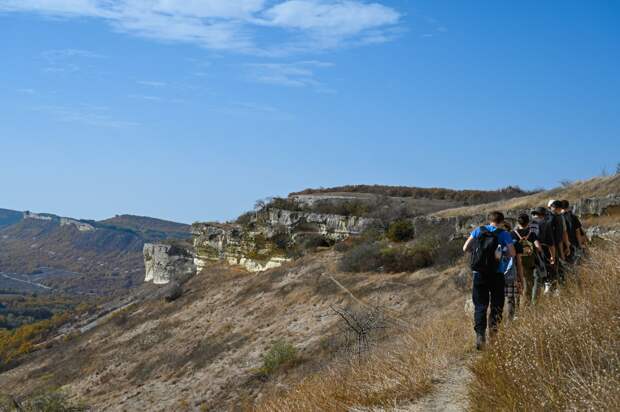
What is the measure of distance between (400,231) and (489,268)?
17.5 meters

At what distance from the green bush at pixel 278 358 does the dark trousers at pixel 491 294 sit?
840 centimetres

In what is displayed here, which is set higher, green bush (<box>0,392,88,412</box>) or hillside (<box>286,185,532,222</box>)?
hillside (<box>286,185,532,222</box>)

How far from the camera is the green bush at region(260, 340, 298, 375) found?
15484 millimetres

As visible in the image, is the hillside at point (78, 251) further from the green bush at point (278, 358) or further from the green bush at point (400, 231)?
the green bush at point (278, 358)

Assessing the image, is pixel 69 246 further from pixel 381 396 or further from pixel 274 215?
pixel 381 396

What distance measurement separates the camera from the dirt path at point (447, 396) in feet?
19.1

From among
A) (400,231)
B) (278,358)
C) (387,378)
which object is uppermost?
(400,231)

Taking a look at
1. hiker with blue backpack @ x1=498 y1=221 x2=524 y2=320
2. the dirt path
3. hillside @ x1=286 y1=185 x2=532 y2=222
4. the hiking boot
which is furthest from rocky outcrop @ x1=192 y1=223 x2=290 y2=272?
the dirt path

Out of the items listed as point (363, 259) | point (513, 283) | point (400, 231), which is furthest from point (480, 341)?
point (400, 231)

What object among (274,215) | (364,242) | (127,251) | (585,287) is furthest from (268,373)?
(127,251)

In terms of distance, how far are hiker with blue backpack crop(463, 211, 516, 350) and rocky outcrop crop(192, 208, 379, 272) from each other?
20048mm

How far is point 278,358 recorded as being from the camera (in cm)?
1574

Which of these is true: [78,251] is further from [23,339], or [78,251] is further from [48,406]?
[48,406]

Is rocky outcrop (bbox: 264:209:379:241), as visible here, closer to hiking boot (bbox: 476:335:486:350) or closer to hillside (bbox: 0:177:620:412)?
hillside (bbox: 0:177:620:412)
